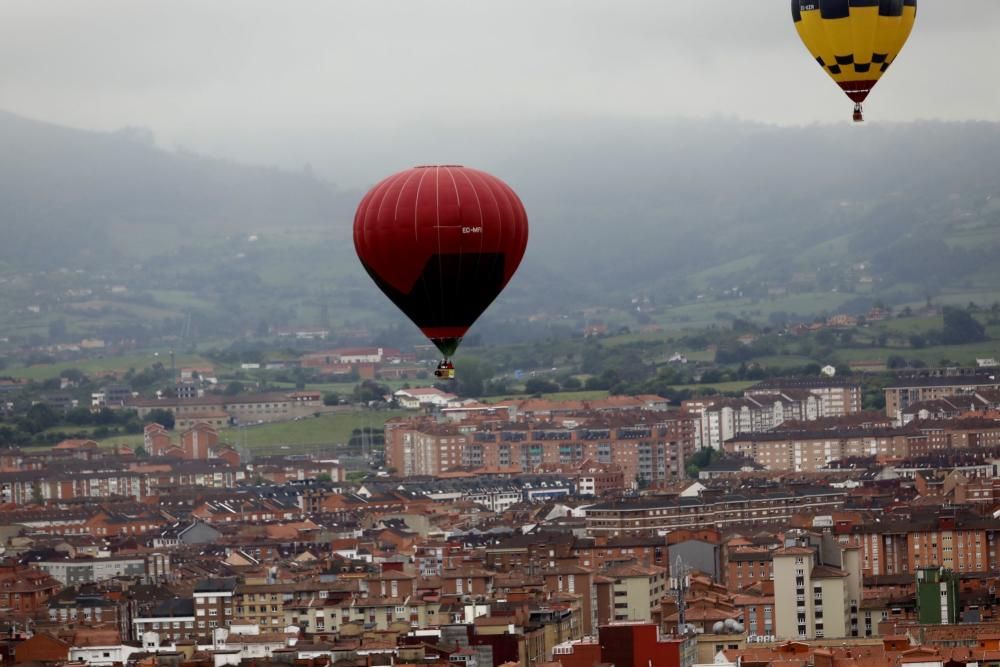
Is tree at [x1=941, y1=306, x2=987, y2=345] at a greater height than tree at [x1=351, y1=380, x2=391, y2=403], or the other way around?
tree at [x1=941, y1=306, x2=987, y2=345]

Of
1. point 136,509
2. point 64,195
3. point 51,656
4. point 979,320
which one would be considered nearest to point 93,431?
point 136,509

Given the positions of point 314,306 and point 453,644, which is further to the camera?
point 314,306

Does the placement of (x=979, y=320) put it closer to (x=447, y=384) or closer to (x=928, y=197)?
(x=447, y=384)

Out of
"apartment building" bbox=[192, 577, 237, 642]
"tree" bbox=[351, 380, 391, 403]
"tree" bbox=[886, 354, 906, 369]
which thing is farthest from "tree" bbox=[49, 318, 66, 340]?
"apartment building" bbox=[192, 577, 237, 642]

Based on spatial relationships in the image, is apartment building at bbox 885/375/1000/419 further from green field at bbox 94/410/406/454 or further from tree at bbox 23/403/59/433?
tree at bbox 23/403/59/433

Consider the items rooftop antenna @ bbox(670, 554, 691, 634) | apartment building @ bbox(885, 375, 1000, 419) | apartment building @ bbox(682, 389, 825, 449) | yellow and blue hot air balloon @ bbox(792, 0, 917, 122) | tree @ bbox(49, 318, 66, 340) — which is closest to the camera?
yellow and blue hot air balloon @ bbox(792, 0, 917, 122)

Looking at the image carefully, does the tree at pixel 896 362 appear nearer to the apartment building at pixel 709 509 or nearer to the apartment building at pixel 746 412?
the apartment building at pixel 746 412
